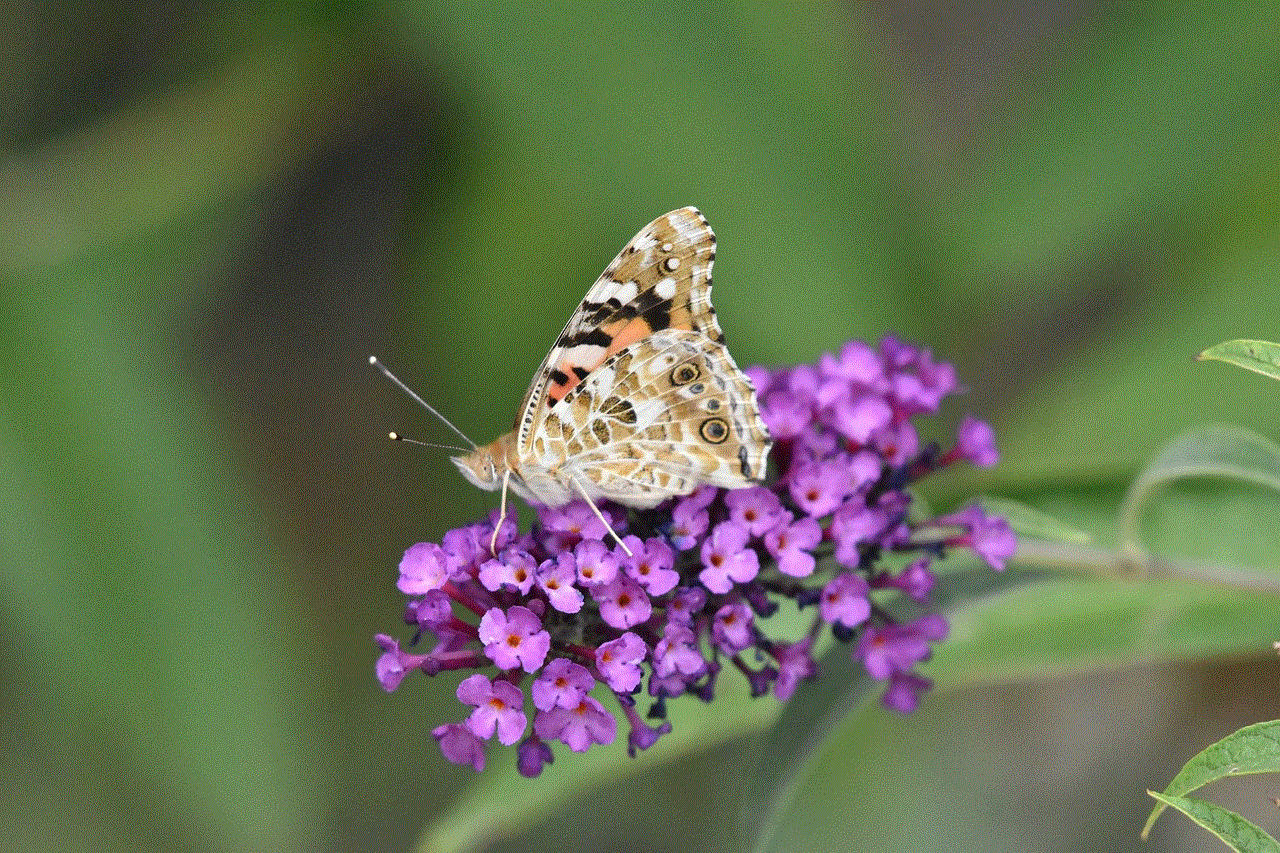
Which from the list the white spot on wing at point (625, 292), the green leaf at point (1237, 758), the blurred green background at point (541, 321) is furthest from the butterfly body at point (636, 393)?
the green leaf at point (1237, 758)

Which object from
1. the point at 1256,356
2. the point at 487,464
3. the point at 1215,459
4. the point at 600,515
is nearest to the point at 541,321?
the point at 487,464

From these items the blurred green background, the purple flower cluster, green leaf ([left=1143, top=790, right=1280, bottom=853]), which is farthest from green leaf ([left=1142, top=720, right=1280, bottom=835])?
the blurred green background

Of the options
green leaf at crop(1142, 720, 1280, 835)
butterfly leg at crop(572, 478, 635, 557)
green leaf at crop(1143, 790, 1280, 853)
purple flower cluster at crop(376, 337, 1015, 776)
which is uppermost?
butterfly leg at crop(572, 478, 635, 557)

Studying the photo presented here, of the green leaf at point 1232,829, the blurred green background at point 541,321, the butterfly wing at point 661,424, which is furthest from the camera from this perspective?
the blurred green background at point 541,321

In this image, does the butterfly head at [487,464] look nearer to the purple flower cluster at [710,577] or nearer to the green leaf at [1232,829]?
the purple flower cluster at [710,577]

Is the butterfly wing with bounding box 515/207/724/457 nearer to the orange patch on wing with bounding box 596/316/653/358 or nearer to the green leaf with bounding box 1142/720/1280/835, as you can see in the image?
the orange patch on wing with bounding box 596/316/653/358

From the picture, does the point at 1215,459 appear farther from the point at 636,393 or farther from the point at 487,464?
the point at 487,464

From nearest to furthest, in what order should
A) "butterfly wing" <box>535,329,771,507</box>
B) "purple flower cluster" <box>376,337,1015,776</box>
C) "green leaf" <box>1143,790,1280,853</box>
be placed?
1. "green leaf" <box>1143,790,1280,853</box>
2. "purple flower cluster" <box>376,337,1015,776</box>
3. "butterfly wing" <box>535,329,771,507</box>
